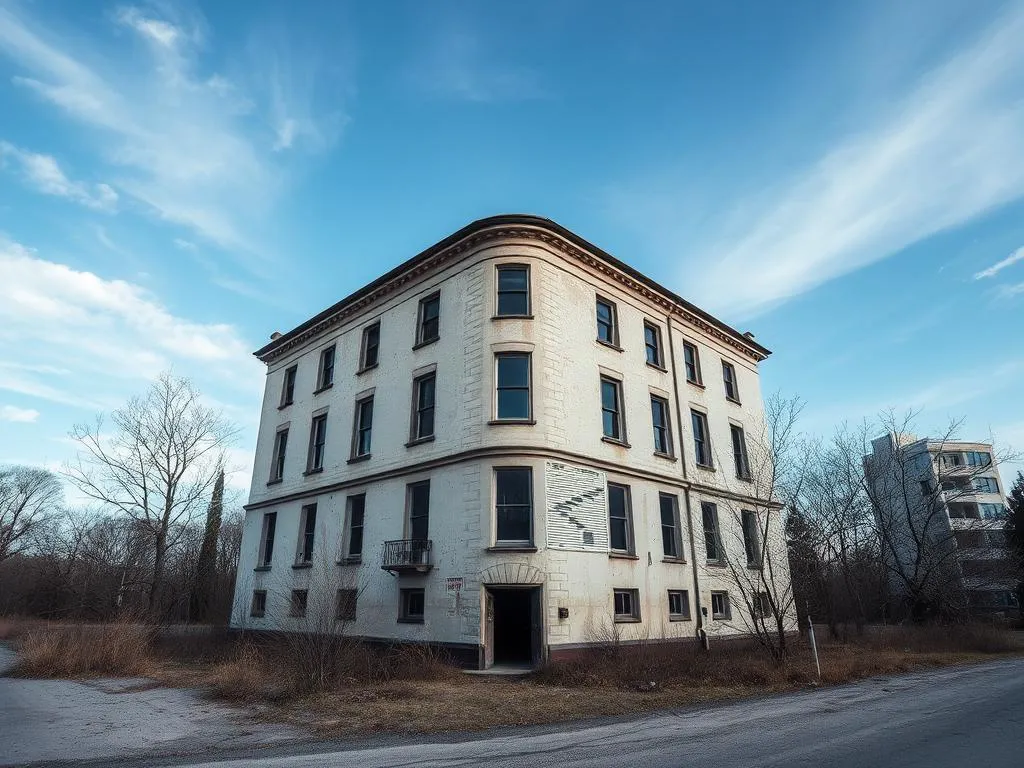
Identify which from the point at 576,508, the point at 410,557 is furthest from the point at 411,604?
the point at 576,508

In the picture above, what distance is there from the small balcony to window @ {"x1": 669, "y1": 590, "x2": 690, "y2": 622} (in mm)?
8456

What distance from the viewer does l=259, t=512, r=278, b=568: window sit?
24328 mm

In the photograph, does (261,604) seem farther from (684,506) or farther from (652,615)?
(684,506)

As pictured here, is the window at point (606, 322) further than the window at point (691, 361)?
No

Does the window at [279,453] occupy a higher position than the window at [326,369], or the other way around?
the window at [326,369]

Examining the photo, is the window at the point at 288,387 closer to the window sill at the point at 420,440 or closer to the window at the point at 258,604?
the window at the point at 258,604

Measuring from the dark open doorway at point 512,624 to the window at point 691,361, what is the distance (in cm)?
1209

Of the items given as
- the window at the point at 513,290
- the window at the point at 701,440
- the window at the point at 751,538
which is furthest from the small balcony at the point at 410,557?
the window at the point at 751,538

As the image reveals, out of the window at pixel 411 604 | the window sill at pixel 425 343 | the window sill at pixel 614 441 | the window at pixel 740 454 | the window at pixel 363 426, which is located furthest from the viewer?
the window at pixel 740 454

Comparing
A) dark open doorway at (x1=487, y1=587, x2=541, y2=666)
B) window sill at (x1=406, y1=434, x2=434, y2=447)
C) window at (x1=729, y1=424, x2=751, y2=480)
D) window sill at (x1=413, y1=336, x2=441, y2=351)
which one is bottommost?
dark open doorway at (x1=487, y1=587, x2=541, y2=666)

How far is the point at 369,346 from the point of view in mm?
23188

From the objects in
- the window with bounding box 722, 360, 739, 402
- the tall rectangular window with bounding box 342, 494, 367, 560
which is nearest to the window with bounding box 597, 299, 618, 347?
the window with bounding box 722, 360, 739, 402

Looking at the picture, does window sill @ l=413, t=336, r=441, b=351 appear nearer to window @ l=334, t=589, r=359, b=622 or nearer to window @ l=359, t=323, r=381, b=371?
window @ l=359, t=323, r=381, b=371

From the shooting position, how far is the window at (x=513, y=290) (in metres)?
18.9
